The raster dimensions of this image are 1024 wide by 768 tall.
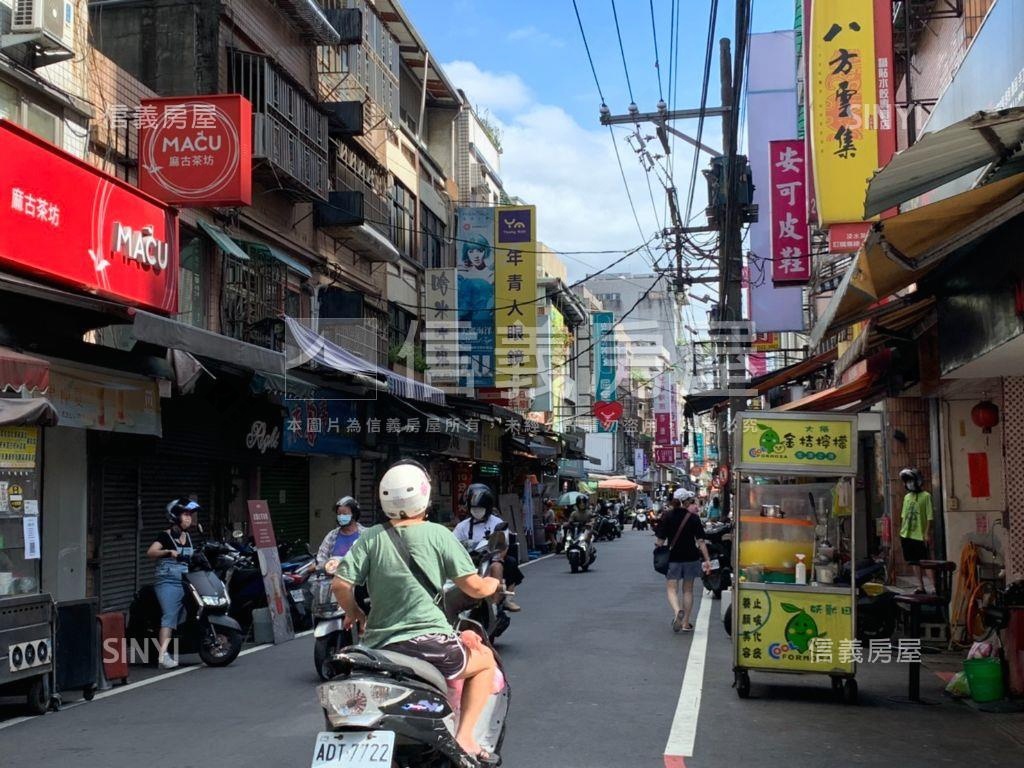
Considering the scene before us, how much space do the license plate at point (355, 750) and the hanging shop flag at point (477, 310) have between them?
2377 centimetres

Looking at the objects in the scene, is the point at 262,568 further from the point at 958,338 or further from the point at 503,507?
the point at 503,507

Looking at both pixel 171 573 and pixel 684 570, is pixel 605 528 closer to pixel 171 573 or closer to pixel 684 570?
pixel 684 570

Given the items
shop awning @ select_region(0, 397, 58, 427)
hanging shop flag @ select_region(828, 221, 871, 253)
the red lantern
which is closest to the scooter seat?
shop awning @ select_region(0, 397, 58, 427)

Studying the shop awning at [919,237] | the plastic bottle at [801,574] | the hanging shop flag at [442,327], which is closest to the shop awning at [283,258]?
the hanging shop flag at [442,327]

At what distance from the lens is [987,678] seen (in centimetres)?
909

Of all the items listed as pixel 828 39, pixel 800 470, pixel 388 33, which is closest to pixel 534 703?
pixel 800 470

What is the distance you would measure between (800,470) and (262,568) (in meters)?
7.22

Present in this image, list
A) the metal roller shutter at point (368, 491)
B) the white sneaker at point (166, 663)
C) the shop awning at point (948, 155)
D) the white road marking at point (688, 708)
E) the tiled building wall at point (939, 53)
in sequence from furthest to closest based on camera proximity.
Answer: the metal roller shutter at point (368, 491) → the tiled building wall at point (939, 53) → the white sneaker at point (166, 663) → the white road marking at point (688, 708) → the shop awning at point (948, 155)

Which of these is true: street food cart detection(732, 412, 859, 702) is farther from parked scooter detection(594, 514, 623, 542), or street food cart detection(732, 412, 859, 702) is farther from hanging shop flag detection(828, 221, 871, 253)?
parked scooter detection(594, 514, 623, 542)

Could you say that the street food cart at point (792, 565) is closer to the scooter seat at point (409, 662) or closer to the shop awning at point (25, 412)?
the scooter seat at point (409, 662)

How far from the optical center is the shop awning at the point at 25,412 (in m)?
8.39

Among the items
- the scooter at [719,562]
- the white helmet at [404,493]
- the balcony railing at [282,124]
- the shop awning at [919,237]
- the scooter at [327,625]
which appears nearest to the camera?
the white helmet at [404,493]

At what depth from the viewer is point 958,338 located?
30.6 ft

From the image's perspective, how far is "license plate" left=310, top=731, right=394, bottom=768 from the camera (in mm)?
4645
